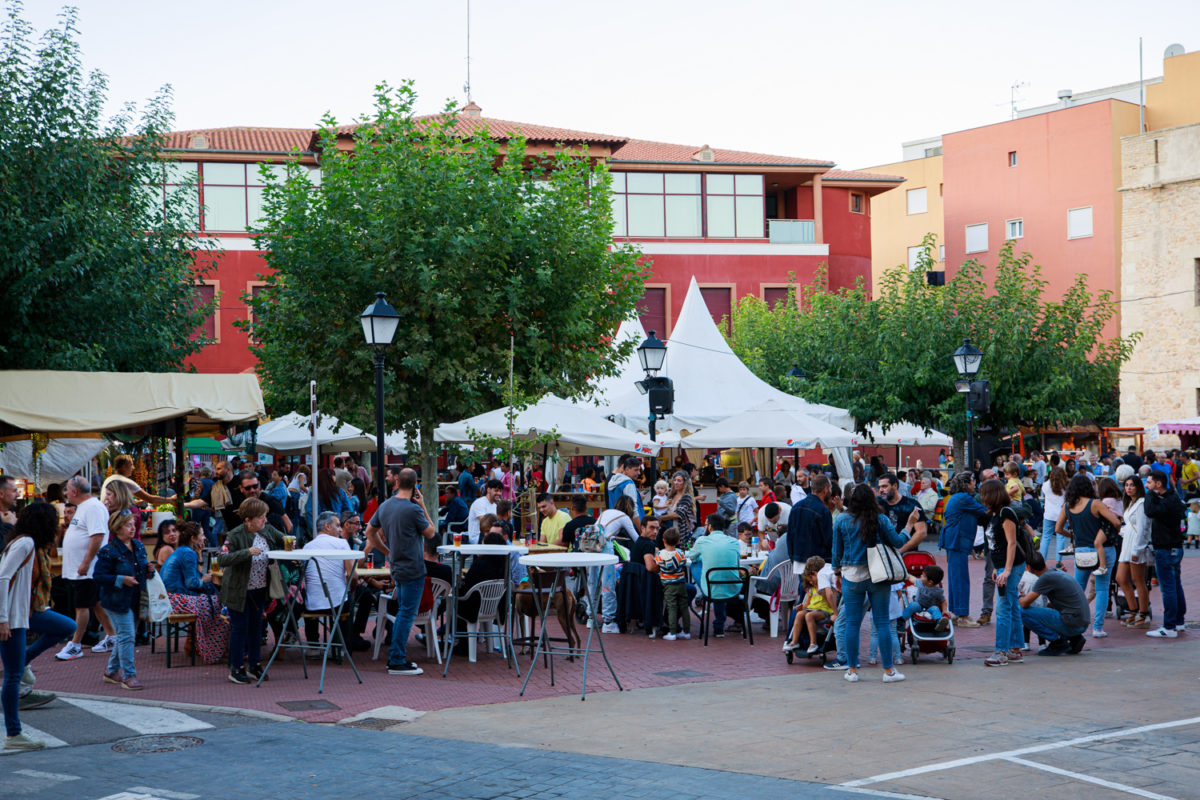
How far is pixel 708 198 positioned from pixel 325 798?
→ 37379 mm

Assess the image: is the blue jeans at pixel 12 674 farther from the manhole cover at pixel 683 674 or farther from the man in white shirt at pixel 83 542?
the manhole cover at pixel 683 674

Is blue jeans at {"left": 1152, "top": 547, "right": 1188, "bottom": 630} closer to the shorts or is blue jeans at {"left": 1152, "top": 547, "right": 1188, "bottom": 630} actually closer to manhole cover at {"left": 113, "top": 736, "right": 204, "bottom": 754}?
manhole cover at {"left": 113, "top": 736, "right": 204, "bottom": 754}

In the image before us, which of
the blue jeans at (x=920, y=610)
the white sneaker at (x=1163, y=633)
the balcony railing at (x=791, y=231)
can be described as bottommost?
Result: the white sneaker at (x=1163, y=633)

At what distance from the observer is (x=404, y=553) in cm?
989

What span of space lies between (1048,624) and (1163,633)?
1863 millimetres

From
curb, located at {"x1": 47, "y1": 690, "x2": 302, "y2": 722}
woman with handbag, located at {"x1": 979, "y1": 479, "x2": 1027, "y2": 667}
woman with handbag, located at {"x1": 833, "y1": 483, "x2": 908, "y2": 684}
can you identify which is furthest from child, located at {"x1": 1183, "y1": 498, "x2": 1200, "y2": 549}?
curb, located at {"x1": 47, "y1": 690, "x2": 302, "y2": 722}

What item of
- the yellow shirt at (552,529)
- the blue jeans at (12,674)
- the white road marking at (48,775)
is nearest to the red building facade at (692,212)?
the yellow shirt at (552,529)

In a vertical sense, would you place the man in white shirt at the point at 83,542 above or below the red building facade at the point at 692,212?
below

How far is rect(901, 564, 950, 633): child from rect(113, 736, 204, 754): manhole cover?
5.90 m

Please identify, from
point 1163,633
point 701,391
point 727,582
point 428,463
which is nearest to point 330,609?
point 727,582

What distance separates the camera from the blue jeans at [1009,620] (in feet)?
33.8

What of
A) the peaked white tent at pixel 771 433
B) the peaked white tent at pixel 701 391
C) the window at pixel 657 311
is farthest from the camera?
the window at pixel 657 311

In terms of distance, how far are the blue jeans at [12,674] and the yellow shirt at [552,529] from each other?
634 centimetres

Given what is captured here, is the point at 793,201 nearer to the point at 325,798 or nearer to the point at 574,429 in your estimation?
the point at 574,429
